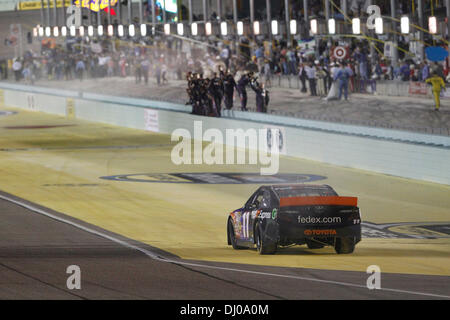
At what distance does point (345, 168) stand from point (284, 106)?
42.2ft

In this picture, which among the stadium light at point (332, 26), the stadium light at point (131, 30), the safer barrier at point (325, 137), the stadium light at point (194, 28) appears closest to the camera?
the safer barrier at point (325, 137)

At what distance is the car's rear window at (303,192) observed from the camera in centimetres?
1463

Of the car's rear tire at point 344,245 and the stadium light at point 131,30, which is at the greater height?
the stadium light at point 131,30

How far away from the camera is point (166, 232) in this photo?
17328mm

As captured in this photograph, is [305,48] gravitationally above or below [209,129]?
above

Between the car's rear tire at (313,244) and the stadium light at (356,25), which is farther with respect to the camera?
the stadium light at (356,25)

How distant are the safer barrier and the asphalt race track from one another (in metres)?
0.52

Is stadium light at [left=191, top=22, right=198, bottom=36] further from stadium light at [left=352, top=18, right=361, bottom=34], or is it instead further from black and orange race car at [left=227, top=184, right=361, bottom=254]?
black and orange race car at [left=227, top=184, right=361, bottom=254]

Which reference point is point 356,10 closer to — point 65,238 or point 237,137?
point 237,137

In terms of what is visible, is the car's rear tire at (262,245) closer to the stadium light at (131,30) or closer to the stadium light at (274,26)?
the stadium light at (274,26)

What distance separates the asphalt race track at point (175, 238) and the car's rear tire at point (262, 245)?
0.14 meters

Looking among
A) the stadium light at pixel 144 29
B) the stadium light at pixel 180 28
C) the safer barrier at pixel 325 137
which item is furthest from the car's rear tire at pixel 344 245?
the stadium light at pixel 144 29
